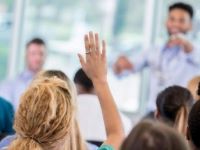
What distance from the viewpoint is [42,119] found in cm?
174

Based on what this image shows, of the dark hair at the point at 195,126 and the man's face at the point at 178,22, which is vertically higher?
the man's face at the point at 178,22

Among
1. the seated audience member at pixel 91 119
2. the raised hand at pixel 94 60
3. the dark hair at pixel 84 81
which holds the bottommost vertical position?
the seated audience member at pixel 91 119

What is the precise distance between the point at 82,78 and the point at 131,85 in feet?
6.89

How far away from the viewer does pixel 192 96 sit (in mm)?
2918

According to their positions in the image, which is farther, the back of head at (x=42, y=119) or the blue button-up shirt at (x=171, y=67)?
the blue button-up shirt at (x=171, y=67)

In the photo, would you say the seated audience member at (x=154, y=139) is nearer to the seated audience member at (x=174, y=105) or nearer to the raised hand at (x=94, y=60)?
the raised hand at (x=94, y=60)

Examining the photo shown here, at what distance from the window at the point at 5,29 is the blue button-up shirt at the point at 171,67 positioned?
7.46 feet

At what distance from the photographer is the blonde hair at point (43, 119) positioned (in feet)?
5.68

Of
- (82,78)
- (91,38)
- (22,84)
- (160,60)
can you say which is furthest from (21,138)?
(22,84)

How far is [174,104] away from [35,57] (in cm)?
262

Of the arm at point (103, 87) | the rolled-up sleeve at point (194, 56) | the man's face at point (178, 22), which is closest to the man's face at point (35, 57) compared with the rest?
the man's face at point (178, 22)

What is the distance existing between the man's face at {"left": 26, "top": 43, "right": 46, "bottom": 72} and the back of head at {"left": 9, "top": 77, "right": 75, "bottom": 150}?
135 inches

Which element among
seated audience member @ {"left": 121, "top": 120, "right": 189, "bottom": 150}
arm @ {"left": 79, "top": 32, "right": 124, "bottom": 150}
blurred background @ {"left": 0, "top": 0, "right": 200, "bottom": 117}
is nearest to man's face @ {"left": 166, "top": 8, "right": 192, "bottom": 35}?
blurred background @ {"left": 0, "top": 0, "right": 200, "bottom": 117}

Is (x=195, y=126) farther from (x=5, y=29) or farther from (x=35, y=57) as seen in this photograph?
(x=5, y=29)
